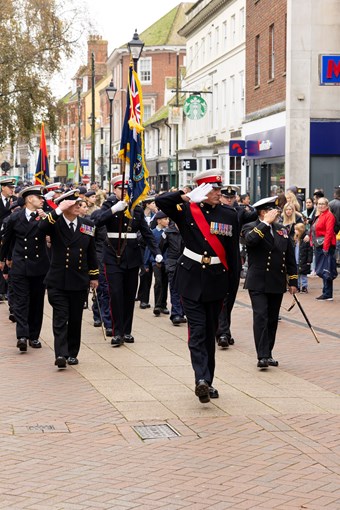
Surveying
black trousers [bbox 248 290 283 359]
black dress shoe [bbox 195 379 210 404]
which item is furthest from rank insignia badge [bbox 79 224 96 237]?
black dress shoe [bbox 195 379 210 404]

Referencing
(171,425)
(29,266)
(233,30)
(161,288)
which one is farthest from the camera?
(233,30)

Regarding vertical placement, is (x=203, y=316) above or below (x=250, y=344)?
above

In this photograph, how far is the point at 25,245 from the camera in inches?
508

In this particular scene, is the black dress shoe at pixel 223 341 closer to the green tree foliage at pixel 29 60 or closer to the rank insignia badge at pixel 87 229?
the rank insignia badge at pixel 87 229

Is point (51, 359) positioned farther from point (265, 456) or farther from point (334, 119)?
point (334, 119)

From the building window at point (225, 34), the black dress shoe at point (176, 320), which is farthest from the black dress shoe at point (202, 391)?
the building window at point (225, 34)

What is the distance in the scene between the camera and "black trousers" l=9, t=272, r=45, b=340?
12.6 metres

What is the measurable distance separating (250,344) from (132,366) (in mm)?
2452

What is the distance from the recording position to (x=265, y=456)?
750 cm

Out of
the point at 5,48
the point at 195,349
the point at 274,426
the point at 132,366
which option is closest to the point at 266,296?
the point at 132,366

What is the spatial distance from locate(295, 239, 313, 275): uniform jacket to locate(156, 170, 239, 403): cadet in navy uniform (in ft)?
36.7

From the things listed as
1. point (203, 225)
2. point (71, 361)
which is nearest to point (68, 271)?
point (71, 361)

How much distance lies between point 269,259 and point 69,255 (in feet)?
7.06

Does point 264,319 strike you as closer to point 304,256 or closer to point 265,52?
point 304,256
